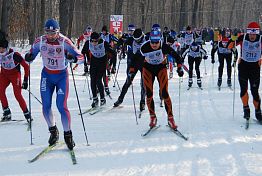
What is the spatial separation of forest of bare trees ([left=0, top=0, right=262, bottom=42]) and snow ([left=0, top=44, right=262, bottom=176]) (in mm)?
15292

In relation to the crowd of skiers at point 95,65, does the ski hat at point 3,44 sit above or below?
above

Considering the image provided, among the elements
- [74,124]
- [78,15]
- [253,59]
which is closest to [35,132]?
[74,124]

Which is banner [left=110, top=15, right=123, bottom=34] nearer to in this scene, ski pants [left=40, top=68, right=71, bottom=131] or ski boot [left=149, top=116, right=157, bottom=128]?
ski boot [left=149, top=116, right=157, bottom=128]

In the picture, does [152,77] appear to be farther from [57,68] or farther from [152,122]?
[57,68]

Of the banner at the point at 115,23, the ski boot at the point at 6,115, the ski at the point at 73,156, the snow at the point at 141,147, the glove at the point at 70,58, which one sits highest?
the banner at the point at 115,23

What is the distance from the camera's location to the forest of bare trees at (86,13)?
25.7m

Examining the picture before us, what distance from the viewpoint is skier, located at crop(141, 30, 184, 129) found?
309 inches

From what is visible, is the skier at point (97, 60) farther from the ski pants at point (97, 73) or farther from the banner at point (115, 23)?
the banner at point (115, 23)

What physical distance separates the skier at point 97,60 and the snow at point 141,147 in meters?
0.78

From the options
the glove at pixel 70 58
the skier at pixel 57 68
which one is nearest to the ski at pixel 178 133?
the skier at pixel 57 68

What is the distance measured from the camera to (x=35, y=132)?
26.4 ft

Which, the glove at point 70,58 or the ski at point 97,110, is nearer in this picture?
the glove at point 70,58

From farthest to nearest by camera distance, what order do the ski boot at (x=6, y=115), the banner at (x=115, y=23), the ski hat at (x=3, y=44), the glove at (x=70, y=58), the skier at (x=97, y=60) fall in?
the banner at (x=115, y=23) → the skier at (x=97, y=60) → the ski boot at (x=6, y=115) → the ski hat at (x=3, y=44) → the glove at (x=70, y=58)

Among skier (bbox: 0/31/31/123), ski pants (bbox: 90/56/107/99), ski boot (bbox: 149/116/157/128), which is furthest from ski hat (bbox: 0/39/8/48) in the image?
ski boot (bbox: 149/116/157/128)
